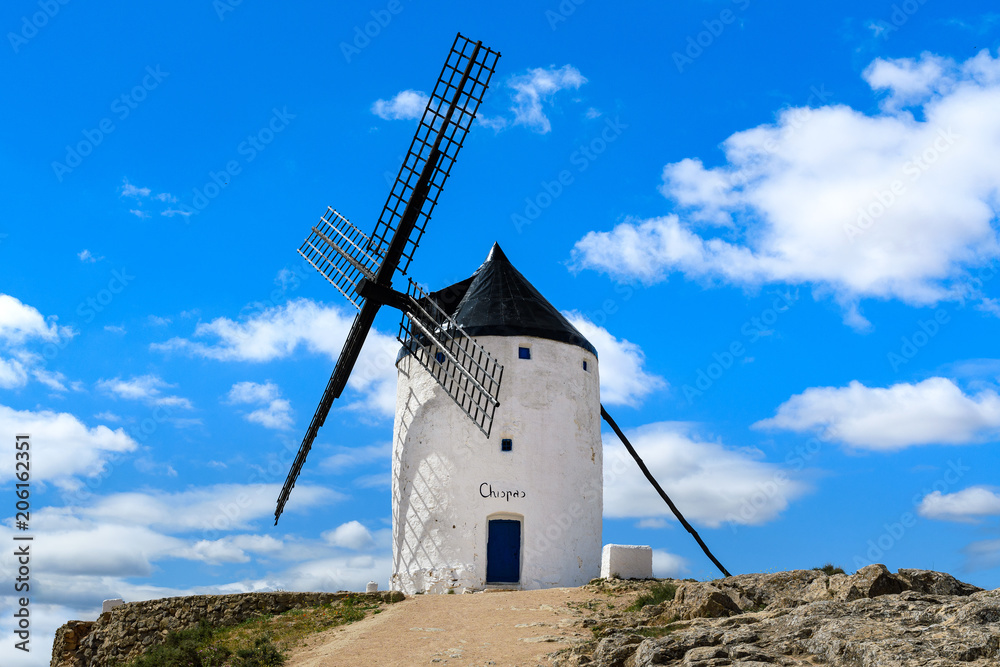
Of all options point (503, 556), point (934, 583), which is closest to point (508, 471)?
point (503, 556)

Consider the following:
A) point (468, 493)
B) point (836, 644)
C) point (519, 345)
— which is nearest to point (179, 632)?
point (468, 493)

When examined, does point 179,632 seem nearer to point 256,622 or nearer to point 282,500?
point 256,622

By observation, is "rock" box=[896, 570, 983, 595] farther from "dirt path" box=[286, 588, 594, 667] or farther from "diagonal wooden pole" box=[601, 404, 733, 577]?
"diagonal wooden pole" box=[601, 404, 733, 577]

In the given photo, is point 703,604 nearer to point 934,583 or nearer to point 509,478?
point 934,583

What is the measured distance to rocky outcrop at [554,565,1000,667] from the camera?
26.6 ft

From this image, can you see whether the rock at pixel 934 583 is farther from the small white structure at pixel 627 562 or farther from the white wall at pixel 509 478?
the white wall at pixel 509 478

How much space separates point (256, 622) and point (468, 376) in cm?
685

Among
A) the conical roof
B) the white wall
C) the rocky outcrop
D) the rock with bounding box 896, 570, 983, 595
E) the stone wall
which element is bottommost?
the stone wall

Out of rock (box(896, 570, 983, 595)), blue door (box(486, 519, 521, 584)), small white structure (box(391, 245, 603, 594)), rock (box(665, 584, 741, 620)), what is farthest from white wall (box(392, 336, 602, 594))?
rock (box(896, 570, 983, 595))

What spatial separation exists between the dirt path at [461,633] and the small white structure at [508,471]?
1849 millimetres

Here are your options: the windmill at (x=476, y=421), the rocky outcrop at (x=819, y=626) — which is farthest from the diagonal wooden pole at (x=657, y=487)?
the rocky outcrop at (x=819, y=626)

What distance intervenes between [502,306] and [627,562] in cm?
688

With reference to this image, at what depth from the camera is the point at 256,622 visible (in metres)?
17.2

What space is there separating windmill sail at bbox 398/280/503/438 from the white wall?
28 cm
